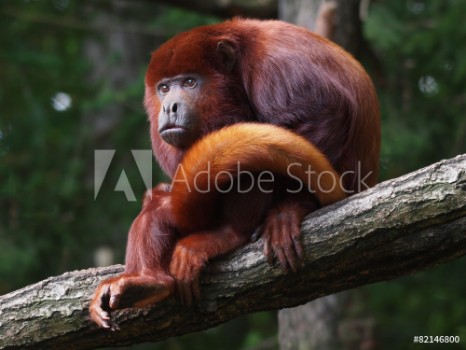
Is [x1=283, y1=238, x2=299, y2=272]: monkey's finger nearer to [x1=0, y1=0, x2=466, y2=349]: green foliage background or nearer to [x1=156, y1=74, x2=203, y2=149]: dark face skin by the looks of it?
[x1=156, y1=74, x2=203, y2=149]: dark face skin

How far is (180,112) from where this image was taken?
512 cm

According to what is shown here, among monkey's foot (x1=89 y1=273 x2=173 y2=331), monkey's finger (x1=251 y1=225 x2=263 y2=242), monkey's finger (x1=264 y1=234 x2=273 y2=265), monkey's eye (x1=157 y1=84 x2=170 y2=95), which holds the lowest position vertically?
monkey's foot (x1=89 y1=273 x2=173 y2=331)

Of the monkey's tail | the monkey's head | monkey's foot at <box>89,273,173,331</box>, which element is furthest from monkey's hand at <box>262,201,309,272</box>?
the monkey's head

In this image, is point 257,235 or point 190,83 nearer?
point 257,235

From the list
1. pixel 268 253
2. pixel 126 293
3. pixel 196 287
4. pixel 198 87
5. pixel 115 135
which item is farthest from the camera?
pixel 115 135

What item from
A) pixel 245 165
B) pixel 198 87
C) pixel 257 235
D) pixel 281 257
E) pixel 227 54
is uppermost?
pixel 227 54

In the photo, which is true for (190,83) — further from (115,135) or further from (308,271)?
(115,135)

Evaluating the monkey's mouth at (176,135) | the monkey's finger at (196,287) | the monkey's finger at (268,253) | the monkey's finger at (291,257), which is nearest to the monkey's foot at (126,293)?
the monkey's finger at (196,287)

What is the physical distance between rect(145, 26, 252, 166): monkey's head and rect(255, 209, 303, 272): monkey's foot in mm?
821

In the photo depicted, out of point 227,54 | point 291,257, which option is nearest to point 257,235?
point 291,257

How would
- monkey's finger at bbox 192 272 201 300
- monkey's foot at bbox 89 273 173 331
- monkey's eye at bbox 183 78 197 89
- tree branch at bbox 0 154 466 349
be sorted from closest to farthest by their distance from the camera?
tree branch at bbox 0 154 466 349
monkey's foot at bbox 89 273 173 331
monkey's finger at bbox 192 272 201 300
monkey's eye at bbox 183 78 197 89

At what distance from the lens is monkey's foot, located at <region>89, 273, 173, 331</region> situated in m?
4.45

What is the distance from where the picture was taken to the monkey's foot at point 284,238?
4.47 meters

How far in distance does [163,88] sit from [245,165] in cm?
117
